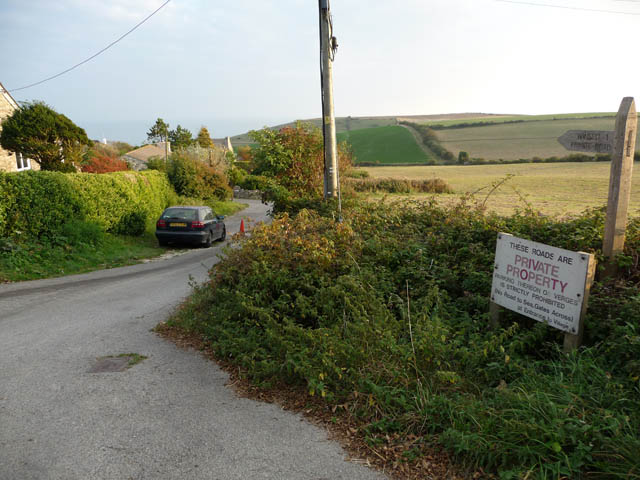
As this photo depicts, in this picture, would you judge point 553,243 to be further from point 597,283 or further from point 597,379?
point 597,379

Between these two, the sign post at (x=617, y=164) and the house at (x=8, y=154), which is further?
the house at (x=8, y=154)

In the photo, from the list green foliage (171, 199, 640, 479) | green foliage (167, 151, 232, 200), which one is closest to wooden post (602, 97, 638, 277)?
green foliage (171, 199, 640, 479)

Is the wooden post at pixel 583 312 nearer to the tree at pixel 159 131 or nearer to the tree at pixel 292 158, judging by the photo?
the tree at pixel 292 158

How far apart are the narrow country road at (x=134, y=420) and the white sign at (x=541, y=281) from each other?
2658mm

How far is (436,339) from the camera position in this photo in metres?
4.84

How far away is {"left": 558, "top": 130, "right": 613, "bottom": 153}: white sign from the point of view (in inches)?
206

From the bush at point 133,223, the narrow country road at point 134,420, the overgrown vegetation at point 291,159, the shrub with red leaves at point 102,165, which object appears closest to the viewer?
the narrow country road at point 134,420

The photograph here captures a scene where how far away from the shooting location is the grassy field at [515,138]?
5191 cm

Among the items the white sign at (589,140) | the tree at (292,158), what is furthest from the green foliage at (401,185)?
the white sign at (589,140)

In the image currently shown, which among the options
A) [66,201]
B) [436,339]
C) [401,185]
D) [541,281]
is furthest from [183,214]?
[401,185]

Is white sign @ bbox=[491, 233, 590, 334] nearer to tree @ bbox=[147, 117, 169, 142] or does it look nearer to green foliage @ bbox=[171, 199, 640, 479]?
green foliage @ bbox=[171, 199, 640, 479]

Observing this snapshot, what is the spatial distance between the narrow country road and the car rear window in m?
9.82

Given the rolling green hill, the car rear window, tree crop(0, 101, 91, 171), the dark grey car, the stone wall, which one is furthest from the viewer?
the rolling green hill

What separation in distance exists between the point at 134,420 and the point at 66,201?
12083 mm
